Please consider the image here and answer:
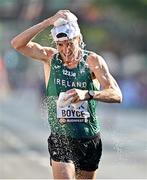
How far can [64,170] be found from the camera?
28.6ft

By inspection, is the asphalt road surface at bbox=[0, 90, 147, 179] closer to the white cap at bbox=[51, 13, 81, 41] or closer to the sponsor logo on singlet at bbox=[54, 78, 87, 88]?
the sponsor logo on singlet at bbox=[54, 78, 87, 88]

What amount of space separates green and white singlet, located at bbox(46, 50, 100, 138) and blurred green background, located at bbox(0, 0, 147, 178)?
3430mm

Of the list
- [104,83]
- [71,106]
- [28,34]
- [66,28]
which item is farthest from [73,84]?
[28,34]

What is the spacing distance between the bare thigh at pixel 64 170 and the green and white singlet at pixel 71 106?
0.87ft

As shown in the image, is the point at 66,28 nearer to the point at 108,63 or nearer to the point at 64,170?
the point at 64,170

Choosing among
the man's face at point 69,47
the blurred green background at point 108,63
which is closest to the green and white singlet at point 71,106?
the man's face at point 69,47

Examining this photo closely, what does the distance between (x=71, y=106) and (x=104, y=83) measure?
1.17ft

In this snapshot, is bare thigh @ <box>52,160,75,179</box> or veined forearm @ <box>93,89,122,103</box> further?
bare thigh @ <box>52,160,75,179</box>

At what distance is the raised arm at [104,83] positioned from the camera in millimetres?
8469

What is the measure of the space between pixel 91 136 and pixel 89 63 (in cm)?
66

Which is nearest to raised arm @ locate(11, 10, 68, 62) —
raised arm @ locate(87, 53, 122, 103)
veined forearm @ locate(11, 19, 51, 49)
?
veined forearm @ locate(11, 19, 51, 49)

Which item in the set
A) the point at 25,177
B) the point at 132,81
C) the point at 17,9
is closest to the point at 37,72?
the point at 132,81

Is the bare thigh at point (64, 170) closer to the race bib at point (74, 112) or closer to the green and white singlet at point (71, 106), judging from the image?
the green and white singlet at point (71, 106)

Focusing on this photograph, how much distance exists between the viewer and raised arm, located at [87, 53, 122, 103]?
847 centimetres
